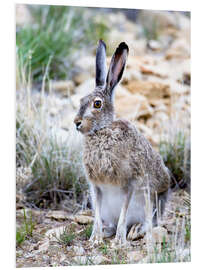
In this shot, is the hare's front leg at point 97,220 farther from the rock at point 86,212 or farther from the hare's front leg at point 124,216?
the rock at point 86,212

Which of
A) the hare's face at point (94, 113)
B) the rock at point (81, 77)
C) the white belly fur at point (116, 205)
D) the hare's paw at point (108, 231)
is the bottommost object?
the hare's paw at point (108, 231)

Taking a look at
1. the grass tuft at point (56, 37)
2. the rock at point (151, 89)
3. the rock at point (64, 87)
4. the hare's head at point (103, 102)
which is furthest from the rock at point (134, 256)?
the rock at point (151, 89)

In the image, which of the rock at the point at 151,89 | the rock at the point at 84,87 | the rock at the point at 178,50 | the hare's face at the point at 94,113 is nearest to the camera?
the hare's face at the point at 94,113

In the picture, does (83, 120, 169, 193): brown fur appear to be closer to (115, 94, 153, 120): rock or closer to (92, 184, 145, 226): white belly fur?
(92, 184, 145, 226): white belly fur

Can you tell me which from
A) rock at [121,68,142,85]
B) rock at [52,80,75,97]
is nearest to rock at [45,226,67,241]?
rock at [52,80,75,97]
